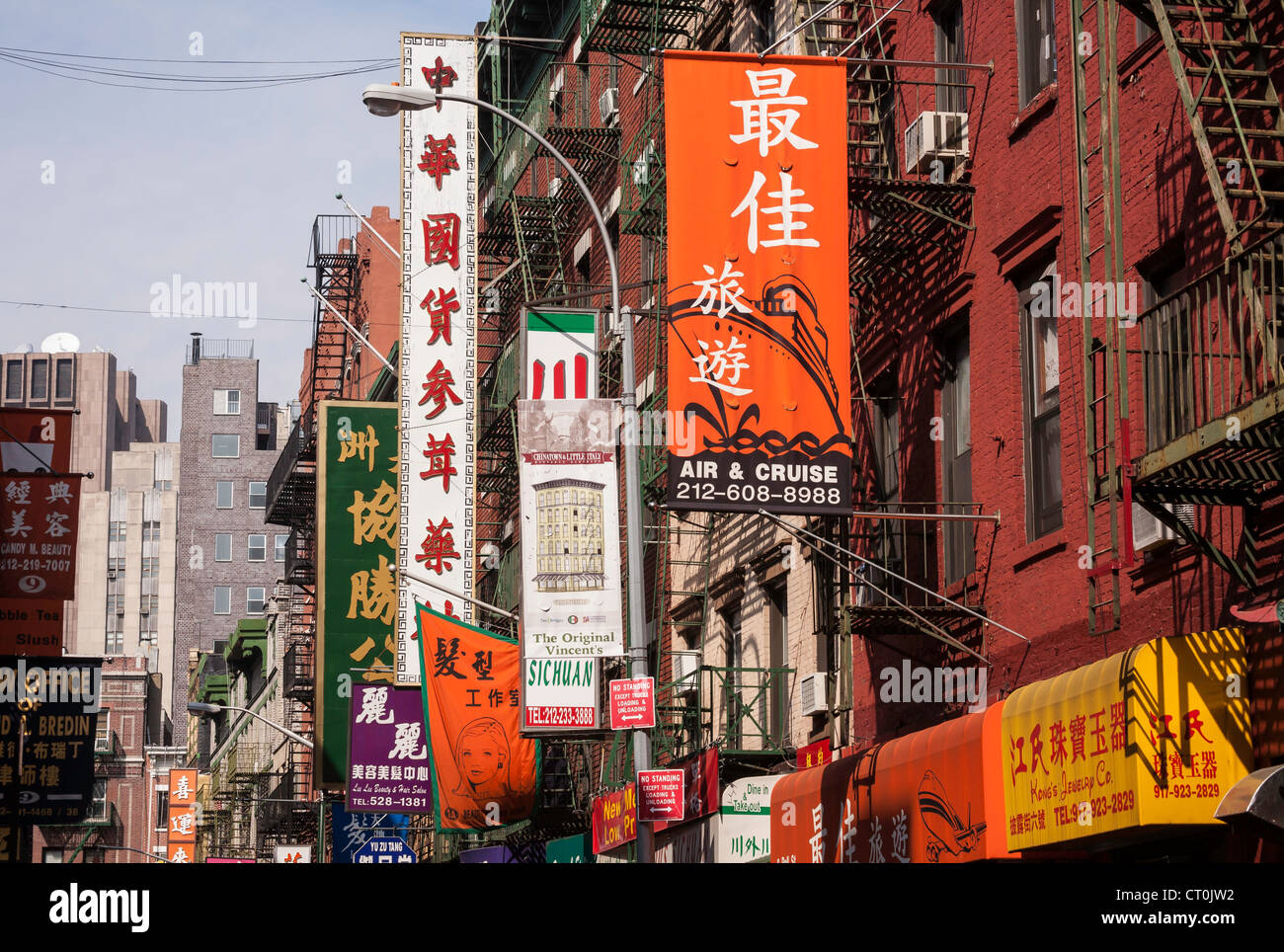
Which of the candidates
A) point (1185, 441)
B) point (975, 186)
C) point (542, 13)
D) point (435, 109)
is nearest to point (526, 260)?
point (435, 109)

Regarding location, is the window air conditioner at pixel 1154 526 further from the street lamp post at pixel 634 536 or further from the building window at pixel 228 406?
the building window at pixel 228 406

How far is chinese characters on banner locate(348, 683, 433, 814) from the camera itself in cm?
2967

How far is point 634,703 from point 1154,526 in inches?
225

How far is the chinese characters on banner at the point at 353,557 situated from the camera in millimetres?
37688

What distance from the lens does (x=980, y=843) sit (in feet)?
51.9

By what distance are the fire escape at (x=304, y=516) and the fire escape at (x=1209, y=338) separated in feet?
140

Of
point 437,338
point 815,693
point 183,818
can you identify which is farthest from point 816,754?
point 183,818

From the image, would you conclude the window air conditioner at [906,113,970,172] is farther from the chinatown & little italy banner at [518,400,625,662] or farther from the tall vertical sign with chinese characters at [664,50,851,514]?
the chinatown & little italy banner at [518,400,625,662]

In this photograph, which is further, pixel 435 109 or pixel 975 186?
pixel 435 109

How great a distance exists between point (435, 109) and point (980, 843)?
22.4 meters

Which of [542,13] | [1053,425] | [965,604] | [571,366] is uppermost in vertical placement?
[542,13]

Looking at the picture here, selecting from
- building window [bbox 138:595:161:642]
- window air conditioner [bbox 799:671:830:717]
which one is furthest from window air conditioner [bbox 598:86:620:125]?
building window [bbox 138:595:161:642]

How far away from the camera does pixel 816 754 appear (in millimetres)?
22344
